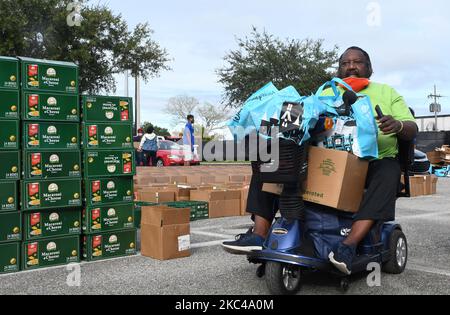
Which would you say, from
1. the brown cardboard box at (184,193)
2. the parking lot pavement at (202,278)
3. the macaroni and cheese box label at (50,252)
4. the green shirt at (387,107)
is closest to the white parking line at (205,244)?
the parking lot pavement at (202,278)

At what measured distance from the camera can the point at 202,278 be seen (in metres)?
4.74

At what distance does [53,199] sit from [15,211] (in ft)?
1.22

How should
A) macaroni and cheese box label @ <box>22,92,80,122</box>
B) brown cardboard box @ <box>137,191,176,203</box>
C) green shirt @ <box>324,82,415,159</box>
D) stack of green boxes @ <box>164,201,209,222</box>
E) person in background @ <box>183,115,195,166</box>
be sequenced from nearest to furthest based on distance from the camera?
green shirt @ <box>324,82,415,159</box> < macaroni and cheese box label @ <box>22,92,80,122</box> < stack of green boxes @ <box>164,201,209,222</box> < brown cardboard box @ <box>137,191,176,203</box> < person in background @ <box>183,115,195,166</box>

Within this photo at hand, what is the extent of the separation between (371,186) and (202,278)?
1690 millimetres

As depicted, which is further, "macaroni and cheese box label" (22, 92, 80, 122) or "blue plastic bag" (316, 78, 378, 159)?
"macaroni and cheese box label" (22, 92, 80, 122)

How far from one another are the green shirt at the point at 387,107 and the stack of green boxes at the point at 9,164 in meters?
2.89

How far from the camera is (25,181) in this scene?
16.6ft

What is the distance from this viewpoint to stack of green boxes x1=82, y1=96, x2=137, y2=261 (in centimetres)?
550

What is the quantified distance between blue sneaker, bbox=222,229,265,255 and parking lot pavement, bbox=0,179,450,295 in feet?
1.13

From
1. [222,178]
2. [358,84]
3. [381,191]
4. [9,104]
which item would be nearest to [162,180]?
[222,178]

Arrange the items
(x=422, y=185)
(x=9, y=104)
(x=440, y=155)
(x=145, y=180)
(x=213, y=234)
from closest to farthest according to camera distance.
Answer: (x=9, y=104), (x=213, y=234), (x=145, y=180), (x=422, y=185), (x=440, y=155)

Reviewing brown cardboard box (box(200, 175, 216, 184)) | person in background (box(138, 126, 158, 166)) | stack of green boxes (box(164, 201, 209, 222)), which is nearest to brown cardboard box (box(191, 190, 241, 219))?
stack of green boxes (box(164, 201, 209, 222))

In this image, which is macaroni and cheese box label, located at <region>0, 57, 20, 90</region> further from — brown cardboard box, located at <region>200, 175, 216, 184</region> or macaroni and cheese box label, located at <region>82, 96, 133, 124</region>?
brown cardboard box, located at <region>200, 175, 216, 184</region>

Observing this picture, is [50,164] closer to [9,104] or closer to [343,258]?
[9,104]
